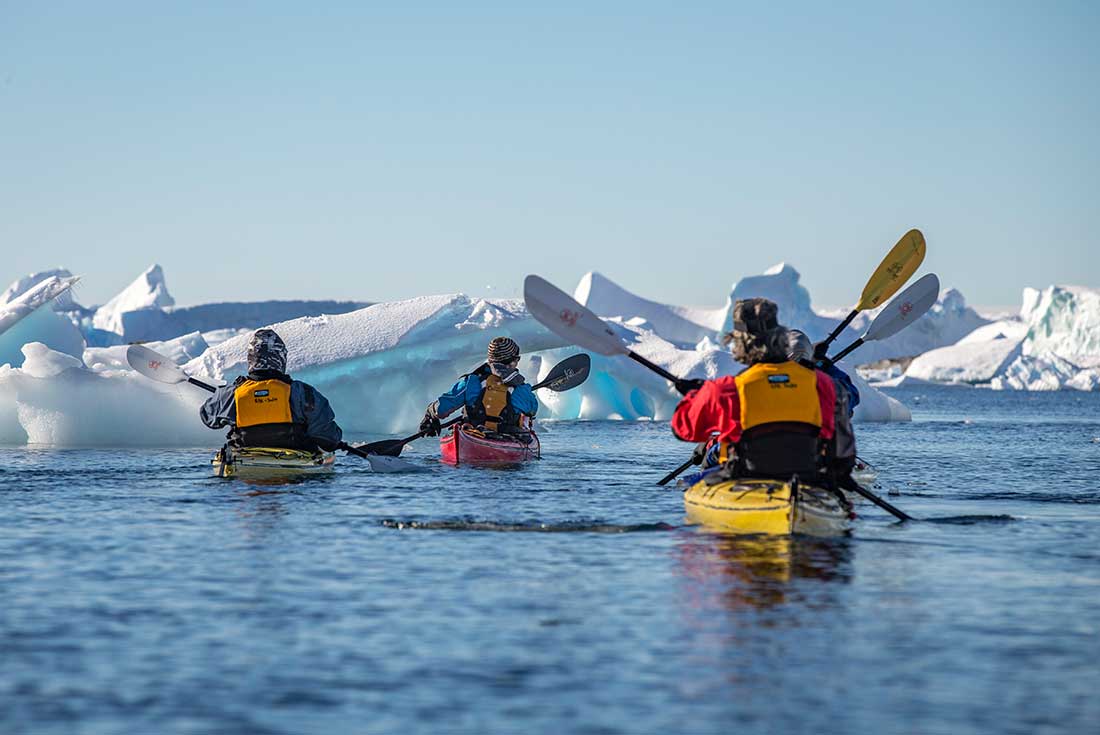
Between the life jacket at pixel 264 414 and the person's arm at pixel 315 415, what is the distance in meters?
0.10

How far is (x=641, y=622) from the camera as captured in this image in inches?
270

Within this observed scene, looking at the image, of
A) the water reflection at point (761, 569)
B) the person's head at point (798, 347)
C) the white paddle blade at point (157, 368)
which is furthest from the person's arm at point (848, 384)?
the white paddle blade at point (157, 368)

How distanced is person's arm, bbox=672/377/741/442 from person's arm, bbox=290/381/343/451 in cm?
558

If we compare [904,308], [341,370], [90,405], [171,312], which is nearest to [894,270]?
[904,308]

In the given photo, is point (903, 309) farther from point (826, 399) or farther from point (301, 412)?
point (301, 412)

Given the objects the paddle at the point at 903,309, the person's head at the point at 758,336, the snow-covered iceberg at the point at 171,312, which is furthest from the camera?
the snow-covered iceberg at the point at 171,312

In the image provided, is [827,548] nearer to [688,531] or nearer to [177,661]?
[688,531]

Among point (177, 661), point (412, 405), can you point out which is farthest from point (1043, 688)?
point (412, 405)

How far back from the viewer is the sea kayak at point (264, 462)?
14117 millimetres

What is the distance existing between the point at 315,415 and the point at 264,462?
0.71m

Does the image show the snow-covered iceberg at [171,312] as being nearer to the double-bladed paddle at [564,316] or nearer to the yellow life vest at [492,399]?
the yellow life vest at [492,399]

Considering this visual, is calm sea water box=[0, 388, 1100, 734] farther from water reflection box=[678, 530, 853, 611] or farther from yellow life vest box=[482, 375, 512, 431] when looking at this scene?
yellow life vest box=[482, 375, 512, 431]

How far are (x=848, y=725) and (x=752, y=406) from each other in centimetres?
434

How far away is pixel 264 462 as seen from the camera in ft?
46.4
